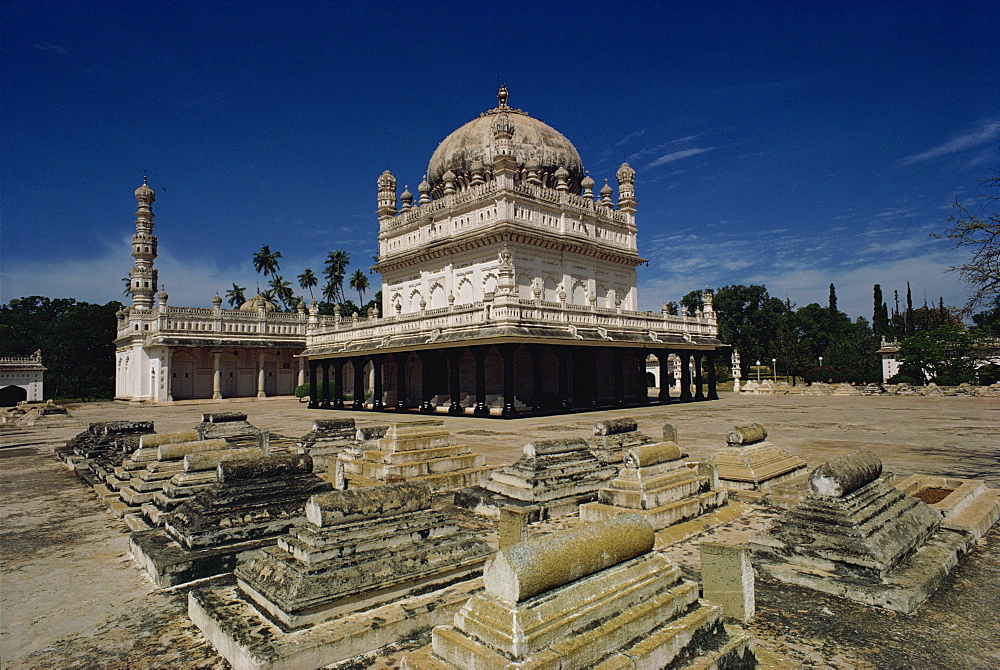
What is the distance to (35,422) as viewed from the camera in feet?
92.4

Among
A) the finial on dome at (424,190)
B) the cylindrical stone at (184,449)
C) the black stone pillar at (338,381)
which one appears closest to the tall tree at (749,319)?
the finial on dome at (424,190)

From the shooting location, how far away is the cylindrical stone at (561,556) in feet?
10.3

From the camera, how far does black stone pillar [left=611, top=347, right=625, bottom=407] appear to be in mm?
31266

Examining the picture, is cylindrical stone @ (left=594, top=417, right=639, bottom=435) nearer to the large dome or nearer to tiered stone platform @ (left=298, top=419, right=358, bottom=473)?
tiered stone platform @ (left=298, top=419, right=358, bottom=473)

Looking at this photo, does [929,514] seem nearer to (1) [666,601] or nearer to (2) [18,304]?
(1) [666,601]

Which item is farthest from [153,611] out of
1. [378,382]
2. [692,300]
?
[692,300]

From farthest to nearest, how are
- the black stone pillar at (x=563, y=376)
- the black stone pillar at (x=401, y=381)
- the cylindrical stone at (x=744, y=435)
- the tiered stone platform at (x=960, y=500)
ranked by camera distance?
the black stone pillar at (x=401, y=381) < the black stone pillar at (x=563, y=376) < the cylindrical stone at (x=744, y=435) < the tiered stone platform at (x=960, y=500)

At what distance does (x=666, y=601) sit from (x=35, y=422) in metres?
33.7

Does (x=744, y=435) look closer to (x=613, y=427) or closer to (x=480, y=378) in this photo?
(x=613, y=427)

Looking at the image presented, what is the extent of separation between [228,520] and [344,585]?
2.61m

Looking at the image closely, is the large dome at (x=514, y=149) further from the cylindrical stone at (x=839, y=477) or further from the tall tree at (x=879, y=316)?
the tall tree at (x=879, y=316)

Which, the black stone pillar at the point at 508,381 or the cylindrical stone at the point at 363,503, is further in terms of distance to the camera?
the black stone pillar at the point at 508,381

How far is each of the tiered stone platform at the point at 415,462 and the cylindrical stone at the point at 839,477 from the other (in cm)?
482

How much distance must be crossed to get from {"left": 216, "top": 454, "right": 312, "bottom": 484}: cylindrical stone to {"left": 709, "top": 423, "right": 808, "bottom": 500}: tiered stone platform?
6.08 meters
